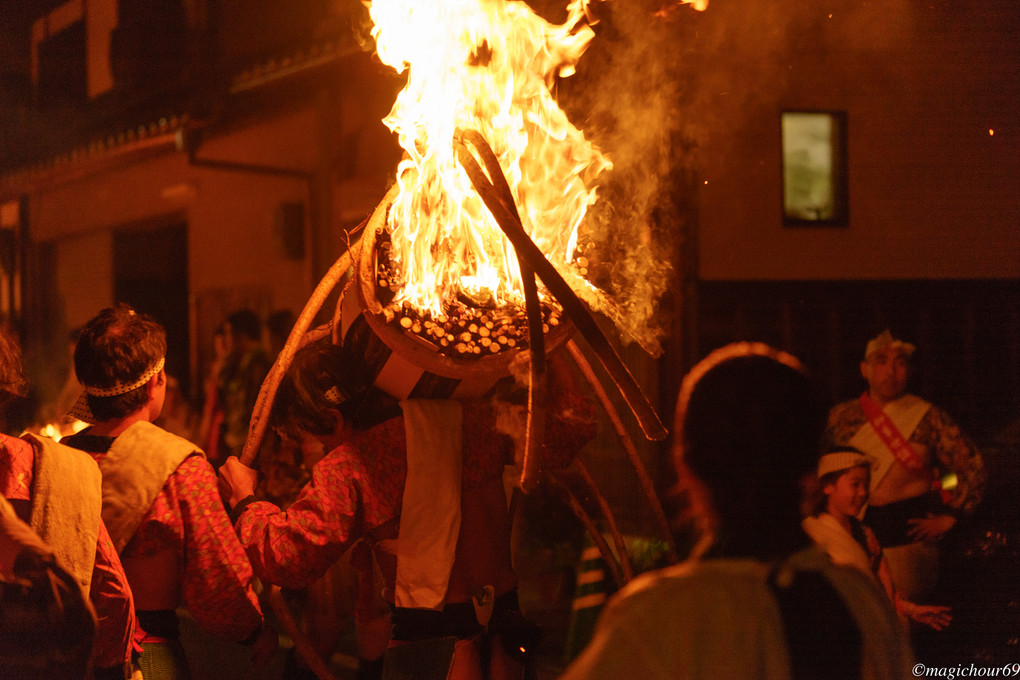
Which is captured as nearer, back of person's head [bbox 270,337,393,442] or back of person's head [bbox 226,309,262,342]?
back of person's head [bbox 270,337,393,442]

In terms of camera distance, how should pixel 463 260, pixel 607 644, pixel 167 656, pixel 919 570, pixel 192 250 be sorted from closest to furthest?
pixel 607 644, pixel 167 656, pixel 463 260, pixel 919 570, pixel 192 250

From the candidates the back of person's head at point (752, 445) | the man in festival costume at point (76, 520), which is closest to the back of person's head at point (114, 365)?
A: the man in festival costume at point (76, 520)

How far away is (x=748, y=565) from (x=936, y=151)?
6.59 metres

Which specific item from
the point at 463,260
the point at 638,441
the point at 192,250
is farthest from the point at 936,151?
the point at 192,250

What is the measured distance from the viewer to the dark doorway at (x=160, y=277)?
Result: 14148 mm

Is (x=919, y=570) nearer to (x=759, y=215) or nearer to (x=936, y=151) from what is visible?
(x=759, y=215)

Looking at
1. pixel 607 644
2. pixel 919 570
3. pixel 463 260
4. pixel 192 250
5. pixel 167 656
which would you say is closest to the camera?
pixel 607 644

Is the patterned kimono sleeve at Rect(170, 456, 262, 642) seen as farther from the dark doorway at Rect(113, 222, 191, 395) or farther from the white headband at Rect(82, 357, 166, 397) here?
the dark doorway at Rect(113, 222, 191, 395)

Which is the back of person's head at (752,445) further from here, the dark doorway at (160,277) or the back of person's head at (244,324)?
the dark doorway at (160,277)

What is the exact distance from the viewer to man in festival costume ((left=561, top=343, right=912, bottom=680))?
5.09ft

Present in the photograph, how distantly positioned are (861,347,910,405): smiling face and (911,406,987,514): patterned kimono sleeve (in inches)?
8.5

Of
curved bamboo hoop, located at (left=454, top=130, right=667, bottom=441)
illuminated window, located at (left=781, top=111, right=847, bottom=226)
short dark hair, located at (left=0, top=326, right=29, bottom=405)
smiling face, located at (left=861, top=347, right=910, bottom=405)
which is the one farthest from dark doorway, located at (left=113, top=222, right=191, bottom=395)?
curved bamboo hoop, located at (left=454, top=130, right=667, bottom=441)

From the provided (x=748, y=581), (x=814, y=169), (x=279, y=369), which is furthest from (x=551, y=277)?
(x=814, y=169)

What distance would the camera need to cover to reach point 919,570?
5227 mm
